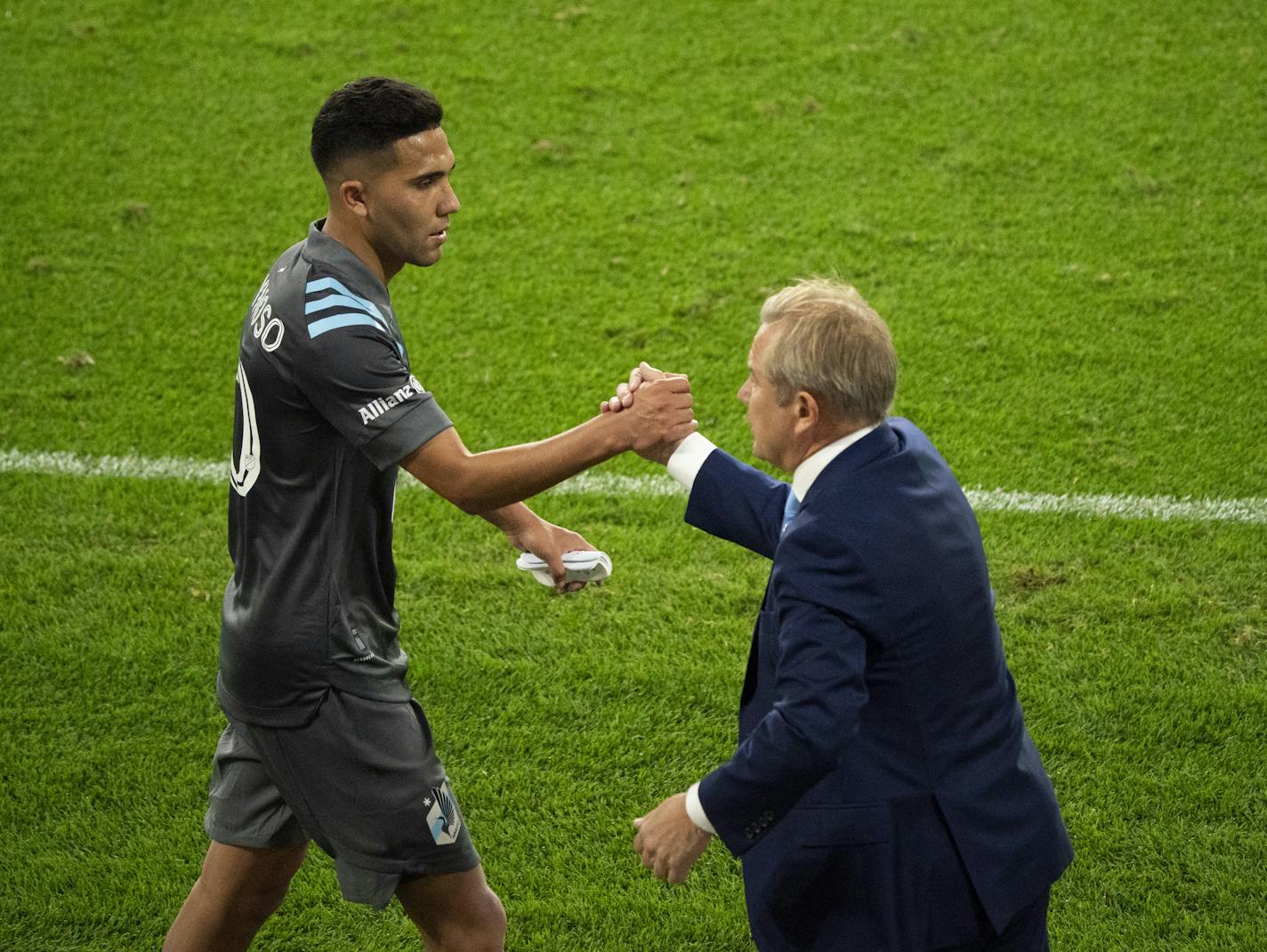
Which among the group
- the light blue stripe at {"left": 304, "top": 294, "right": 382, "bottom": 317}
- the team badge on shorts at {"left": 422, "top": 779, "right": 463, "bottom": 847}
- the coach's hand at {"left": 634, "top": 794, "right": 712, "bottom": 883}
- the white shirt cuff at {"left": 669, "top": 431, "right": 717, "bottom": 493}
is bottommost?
the team badge on shorts at {"left": 422, "top": 779, "right": 463, "bottom": 847}

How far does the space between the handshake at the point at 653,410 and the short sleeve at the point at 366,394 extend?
0.38m

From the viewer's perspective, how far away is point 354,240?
289 centimetres

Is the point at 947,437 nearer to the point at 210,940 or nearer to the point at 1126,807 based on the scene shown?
the point at 1126,807

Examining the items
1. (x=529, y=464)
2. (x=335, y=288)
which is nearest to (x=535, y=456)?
(x=529, y=464)

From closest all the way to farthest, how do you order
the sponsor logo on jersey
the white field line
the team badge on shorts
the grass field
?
the sponsor logo on jersey → the team badge on shorts → the grass field → the white field line

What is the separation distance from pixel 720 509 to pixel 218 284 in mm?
4730

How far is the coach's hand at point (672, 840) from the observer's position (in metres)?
2.52

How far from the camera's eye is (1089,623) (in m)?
4.81

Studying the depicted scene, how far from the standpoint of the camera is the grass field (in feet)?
13.3

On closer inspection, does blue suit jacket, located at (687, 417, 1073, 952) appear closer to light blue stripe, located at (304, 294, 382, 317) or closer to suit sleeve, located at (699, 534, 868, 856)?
suit sleeve, located at (699, 534, 868, 856)

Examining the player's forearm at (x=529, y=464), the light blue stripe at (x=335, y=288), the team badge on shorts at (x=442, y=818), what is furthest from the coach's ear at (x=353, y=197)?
the team badge on shorts at (x=442, y=818)

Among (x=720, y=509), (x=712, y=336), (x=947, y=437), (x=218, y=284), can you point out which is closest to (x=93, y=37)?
(x=218, y=284)

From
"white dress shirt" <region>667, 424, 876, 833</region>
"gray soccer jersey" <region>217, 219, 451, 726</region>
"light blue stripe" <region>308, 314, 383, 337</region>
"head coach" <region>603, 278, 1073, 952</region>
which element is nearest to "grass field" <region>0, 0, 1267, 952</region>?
"gray soccer jersey" <region>217, 219, 451, 726</region>

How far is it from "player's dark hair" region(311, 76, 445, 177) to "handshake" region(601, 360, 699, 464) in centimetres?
67
